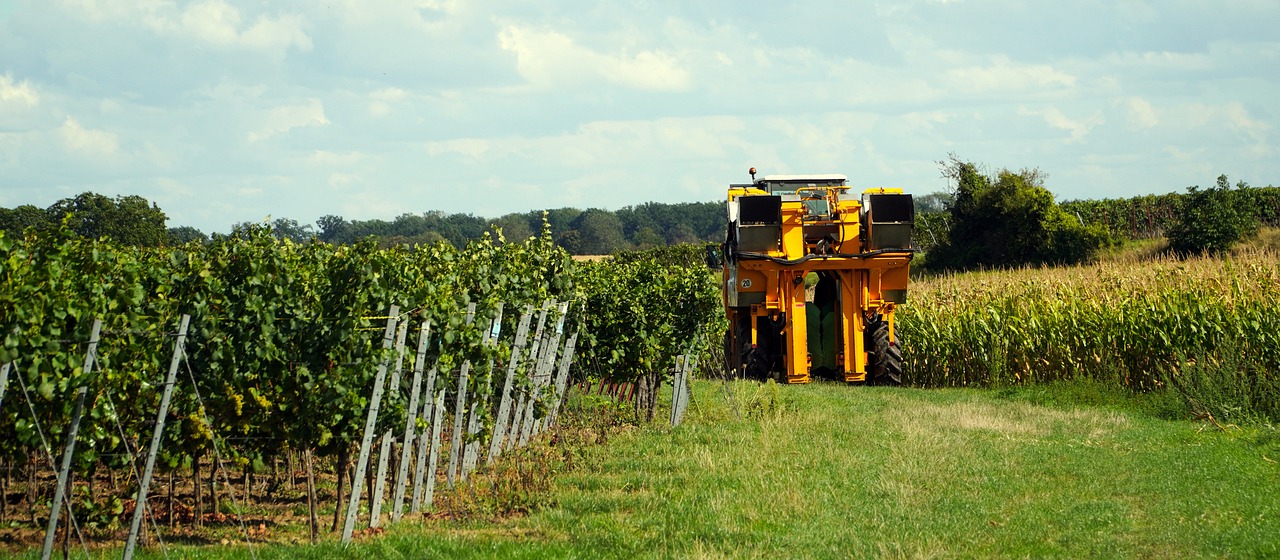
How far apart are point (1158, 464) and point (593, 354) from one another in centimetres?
670

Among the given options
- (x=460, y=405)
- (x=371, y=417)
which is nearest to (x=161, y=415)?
(x=371, y=417)

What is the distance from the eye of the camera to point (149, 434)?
8.98 m

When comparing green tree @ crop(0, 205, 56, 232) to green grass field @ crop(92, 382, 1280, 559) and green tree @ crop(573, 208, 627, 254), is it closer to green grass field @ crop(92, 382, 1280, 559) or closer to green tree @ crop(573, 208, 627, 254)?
green grass field @ crop(92, 382, 1280, 559)

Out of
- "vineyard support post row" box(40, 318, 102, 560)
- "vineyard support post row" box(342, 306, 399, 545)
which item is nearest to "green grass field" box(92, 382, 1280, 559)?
"vineyard support post row" box(342, 306, 399, 545)

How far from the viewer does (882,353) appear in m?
19.8

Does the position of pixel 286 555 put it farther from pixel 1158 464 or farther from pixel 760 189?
pixel 760 189

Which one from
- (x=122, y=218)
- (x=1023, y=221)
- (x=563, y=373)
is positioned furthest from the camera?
(x=1023, y=221)

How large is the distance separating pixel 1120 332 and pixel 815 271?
15.5 ft

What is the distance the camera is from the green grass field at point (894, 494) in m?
8.22

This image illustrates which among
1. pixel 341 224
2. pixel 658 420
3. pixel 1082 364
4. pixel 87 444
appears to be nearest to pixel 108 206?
pixel 341 224

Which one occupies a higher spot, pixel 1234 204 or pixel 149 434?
pixel 1234 204

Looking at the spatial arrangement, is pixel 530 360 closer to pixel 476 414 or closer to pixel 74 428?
pixel 476 414

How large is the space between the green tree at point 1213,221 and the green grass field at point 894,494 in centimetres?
2441

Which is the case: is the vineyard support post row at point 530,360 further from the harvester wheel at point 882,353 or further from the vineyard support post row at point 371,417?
the harvester wheel at point 882,353
